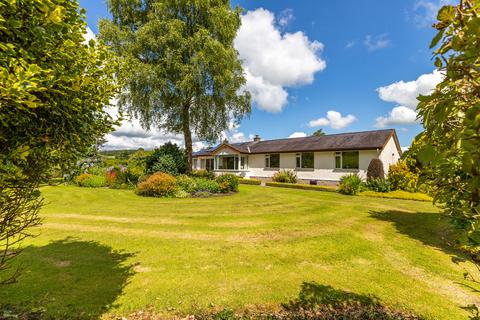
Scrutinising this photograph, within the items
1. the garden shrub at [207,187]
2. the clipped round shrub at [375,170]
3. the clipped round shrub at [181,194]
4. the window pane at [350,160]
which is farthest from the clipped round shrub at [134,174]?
the clipped round shrub at [375,170]

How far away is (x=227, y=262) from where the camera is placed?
520 centimetres

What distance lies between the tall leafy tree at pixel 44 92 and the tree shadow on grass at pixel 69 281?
1573 mm

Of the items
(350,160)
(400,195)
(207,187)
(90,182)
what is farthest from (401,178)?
(90,182)

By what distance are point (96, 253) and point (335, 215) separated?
8750 mm

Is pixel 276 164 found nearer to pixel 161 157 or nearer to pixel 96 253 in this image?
pixel 161 157

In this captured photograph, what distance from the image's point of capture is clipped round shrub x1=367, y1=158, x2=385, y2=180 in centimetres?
1696

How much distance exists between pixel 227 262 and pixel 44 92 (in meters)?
4.60

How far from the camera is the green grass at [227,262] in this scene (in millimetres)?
3826

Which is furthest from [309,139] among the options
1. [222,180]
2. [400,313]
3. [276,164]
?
[400,313]

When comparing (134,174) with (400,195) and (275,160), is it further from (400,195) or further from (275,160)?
(400,195)

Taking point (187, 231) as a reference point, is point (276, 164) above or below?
above

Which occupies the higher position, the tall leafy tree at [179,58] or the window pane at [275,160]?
the tall leafy tree at [179,58]

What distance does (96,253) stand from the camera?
18.4 feet

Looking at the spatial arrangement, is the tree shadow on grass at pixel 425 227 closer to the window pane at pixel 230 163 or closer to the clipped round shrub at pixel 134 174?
the clipped round shrub at pixel 134 174
